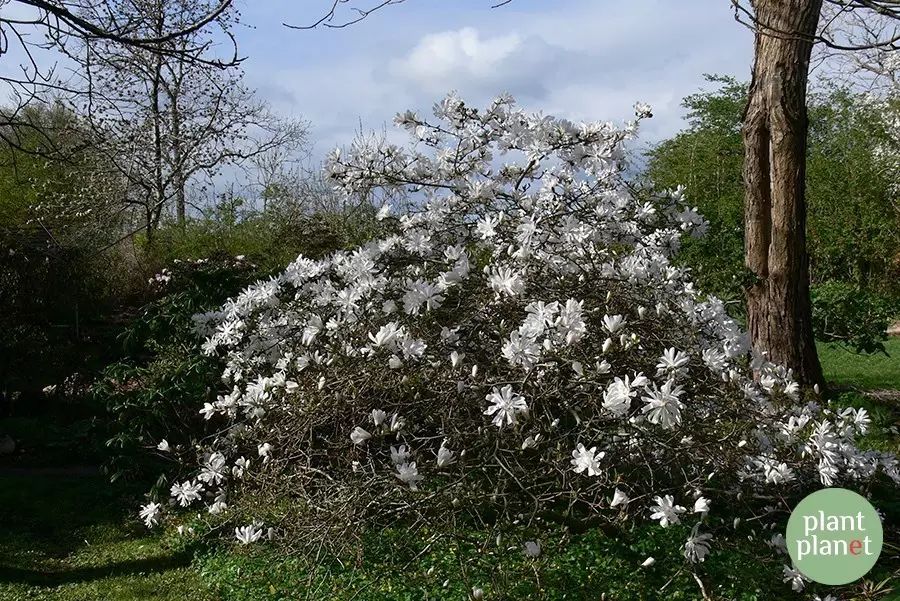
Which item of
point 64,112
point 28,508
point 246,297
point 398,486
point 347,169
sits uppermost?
point 64,112

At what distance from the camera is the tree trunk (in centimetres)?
638

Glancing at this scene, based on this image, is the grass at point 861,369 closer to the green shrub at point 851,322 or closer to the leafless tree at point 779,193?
the green shrub at point 851,322

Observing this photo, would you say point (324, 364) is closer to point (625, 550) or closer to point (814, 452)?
point (625, 550)

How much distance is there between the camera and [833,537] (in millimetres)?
3523

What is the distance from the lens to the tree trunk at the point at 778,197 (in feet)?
20.9

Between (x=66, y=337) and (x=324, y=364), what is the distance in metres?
4.76

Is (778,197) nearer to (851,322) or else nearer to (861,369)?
(851,322)

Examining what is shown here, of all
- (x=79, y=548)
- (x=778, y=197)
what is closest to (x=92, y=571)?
(x=79, y=548)

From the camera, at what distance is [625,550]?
11.7ft

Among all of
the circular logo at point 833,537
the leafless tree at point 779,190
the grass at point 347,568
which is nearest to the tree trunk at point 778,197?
the leafless tree at point 779,190

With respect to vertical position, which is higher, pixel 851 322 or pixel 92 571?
pixel 851 322

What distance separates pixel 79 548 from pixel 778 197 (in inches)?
214

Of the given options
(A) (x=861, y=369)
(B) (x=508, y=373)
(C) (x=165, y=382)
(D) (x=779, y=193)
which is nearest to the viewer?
(B) (x=508, y=373)

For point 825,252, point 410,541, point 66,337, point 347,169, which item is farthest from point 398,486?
point 825,252
